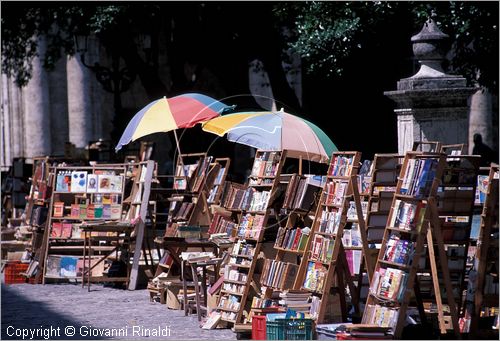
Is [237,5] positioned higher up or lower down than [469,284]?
higher up

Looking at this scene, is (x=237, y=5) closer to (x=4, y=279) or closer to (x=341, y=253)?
(x=4, y=279)

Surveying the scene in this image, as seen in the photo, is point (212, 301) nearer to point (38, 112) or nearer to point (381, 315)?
point (381, 315)

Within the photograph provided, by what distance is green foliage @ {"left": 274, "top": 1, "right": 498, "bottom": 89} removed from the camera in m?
21.5

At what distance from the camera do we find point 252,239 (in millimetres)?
14305

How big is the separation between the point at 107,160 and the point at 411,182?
21271 mm

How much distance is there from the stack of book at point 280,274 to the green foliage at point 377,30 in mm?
8753

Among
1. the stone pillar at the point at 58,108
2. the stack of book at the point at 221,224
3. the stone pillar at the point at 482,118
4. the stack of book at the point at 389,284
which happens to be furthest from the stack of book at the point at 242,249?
the stone pillar at the point at 58,108

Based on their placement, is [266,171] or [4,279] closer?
[266,171]

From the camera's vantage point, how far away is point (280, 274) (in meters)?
13.7

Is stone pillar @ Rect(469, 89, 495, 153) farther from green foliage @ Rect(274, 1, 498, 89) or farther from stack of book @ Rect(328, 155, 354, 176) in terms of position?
stack of book @ Rect(328, 155, 354, 176)

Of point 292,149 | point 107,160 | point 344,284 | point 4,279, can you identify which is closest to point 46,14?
point 107,160

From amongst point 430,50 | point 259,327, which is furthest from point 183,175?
point 259,327

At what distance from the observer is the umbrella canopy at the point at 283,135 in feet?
50.0

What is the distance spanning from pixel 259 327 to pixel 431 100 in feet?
12.4
